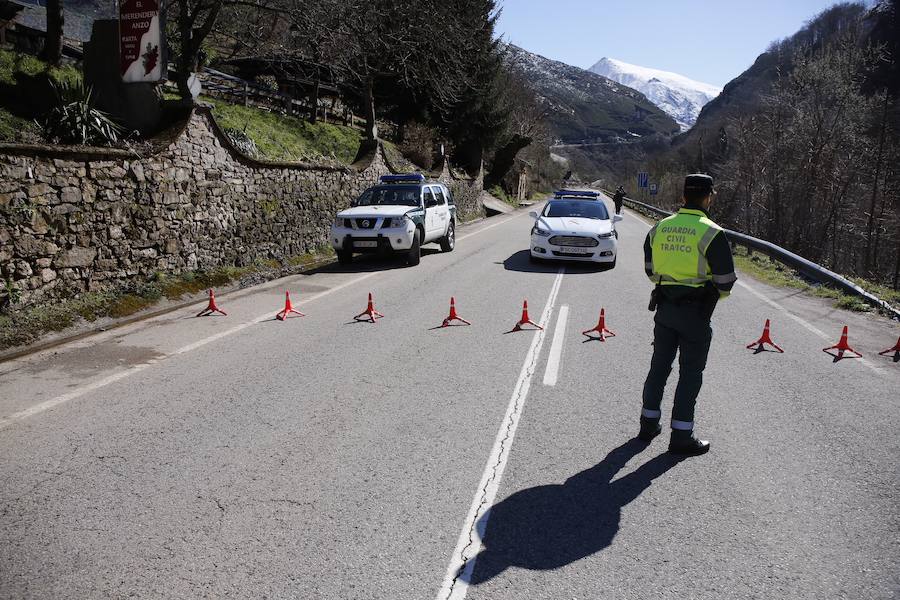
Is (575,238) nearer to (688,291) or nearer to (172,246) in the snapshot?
(172,246)

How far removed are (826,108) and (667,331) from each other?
105 ft

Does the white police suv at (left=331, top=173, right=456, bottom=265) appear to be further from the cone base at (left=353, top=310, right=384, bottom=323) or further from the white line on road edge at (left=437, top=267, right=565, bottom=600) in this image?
the white line on road edge at (left=437, top=267, right=565, bottom=600)

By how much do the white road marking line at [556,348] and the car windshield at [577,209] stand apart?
247 inches

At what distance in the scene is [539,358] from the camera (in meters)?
7.23

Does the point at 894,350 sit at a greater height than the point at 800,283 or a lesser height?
lesser

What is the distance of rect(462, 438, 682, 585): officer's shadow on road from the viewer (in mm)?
3311

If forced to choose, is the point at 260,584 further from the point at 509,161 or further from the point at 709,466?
the point at 509,161

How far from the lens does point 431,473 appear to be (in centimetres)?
428

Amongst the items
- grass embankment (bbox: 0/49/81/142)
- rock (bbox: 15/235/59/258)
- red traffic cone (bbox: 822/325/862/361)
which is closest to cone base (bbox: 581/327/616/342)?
red traffic cone (bbox: 822/325/862/361)

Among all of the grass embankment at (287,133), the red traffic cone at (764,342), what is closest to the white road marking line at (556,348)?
the red traffic cone at (764,342)

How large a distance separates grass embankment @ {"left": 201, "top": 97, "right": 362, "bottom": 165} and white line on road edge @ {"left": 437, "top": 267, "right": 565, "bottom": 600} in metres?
18.4

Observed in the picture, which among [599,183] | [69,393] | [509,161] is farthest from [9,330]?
[599,183]

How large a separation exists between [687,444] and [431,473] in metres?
1.95

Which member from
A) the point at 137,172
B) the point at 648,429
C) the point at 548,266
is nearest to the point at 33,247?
the point at 137,172
